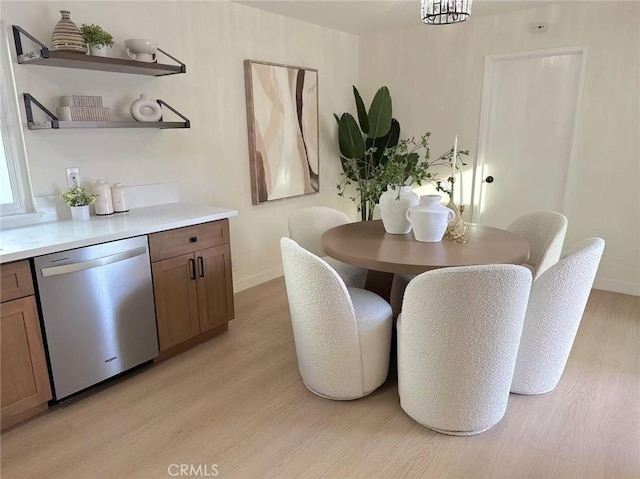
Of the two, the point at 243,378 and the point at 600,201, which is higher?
the point at 600,201

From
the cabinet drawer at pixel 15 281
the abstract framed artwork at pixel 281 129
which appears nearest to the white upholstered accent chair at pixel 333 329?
the cabinet drawer at pixel 15 281

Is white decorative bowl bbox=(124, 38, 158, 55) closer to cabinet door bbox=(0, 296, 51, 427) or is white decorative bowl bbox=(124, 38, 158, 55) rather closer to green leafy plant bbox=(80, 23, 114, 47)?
green leafy plant bbox=(80, 23, 114, 47)

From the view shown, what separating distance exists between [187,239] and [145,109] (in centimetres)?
93

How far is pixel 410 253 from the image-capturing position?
2.21m

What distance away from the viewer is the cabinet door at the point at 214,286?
9.09 ft

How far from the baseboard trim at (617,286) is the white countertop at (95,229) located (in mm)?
3188

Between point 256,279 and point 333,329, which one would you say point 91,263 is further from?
point 256,279

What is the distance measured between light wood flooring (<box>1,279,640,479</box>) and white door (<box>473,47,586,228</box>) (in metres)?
1.80

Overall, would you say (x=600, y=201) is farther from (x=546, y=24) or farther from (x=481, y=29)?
(x=481, y=29)

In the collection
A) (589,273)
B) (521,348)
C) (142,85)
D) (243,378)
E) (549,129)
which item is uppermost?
(142,85)

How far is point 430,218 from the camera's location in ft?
7.65

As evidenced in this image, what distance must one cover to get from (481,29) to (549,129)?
109cm

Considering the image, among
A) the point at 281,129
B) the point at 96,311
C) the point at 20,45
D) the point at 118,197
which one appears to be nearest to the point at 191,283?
the point at 96,311

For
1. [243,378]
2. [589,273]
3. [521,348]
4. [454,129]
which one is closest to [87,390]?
[243,378]
